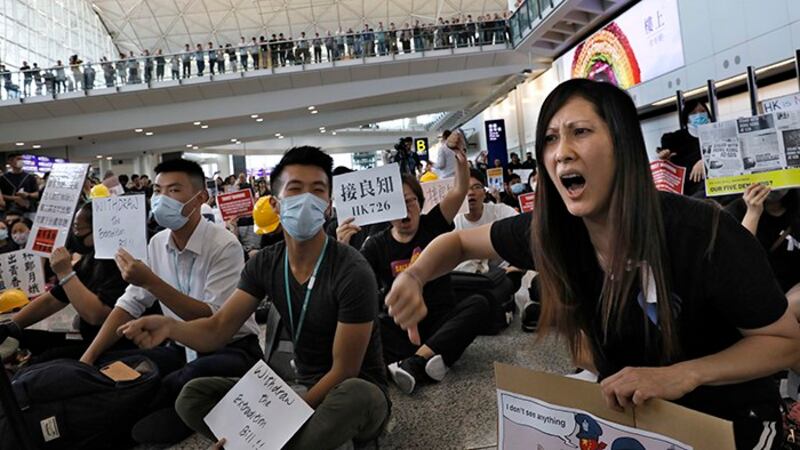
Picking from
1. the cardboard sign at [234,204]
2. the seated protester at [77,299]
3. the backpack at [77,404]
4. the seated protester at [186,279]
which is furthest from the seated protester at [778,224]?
the cardboard sign at [234,204]

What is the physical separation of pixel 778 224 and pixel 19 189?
30.6 ft

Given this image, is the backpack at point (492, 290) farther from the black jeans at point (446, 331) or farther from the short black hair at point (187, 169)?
the short black hair at point (187, 169)

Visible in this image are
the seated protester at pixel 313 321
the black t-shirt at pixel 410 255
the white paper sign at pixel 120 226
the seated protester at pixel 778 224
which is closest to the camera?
the seated protester at pixel 313 321

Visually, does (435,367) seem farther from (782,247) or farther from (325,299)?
(782,247)

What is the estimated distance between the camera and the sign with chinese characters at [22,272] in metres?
4.27

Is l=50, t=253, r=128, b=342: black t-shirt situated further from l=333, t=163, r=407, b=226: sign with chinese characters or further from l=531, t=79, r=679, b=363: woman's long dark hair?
l=531, t=79, r=679, b=363: woman's long dark hair

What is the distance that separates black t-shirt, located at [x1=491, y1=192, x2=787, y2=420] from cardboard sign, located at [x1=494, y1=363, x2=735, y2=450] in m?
0.26

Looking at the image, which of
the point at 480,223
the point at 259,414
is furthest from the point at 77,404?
the point at 480,223

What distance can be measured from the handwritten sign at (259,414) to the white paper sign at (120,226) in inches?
58.6

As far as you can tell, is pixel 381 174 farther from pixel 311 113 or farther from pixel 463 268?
pixel 311 113

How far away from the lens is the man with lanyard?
732 cm

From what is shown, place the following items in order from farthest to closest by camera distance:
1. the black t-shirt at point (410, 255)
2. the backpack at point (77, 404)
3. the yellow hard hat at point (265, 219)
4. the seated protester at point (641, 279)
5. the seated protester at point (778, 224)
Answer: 1. the yellow hard hat at point (265, 219)
2. the black t-shirt at point (410, 255)
3. the seated protester at point (778, 224)
4. the backpack at point (77, 404)
5. the seated protester at point (641, 279)

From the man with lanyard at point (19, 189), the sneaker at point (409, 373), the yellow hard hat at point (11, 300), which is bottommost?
the sneaker at point (409, 373)

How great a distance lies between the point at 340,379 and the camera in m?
1.97
